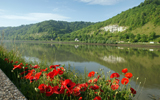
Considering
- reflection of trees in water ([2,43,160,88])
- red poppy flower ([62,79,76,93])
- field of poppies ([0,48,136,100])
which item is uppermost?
red poppy flower ([62,79,76,93])

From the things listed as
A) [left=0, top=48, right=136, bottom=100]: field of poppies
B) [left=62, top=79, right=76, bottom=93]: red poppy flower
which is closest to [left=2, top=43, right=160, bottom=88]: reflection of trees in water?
Answer: [left=0, top=48, right=136, bottom=100]: field of poppies

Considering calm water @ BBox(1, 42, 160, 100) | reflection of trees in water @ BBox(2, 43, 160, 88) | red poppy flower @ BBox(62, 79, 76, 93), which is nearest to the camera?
red poppy flower @ BBox(62, 79, 76, 93)

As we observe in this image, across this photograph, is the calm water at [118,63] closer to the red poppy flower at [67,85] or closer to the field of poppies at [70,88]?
the field of poppies at [70,88]

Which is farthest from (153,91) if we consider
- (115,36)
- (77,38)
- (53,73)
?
(77,38)

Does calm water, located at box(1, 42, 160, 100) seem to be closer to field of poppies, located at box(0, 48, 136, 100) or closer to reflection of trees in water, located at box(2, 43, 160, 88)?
reflection of trees in water, located at box(2, 43, 160, 88)

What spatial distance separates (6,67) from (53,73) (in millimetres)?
3092

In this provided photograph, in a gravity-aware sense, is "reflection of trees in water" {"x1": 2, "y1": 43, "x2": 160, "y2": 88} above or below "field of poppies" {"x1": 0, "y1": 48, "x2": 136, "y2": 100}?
below

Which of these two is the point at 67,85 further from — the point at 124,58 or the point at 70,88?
the point at 124,58

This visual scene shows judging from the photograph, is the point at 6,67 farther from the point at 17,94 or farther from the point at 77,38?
the point at 77,38

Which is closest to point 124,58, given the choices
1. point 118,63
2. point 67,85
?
point 118,63

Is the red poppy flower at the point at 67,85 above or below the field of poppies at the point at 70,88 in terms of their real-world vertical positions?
above

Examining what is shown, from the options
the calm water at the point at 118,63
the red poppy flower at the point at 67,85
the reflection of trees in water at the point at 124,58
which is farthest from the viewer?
the reflection of trees in water at the point at 124,58

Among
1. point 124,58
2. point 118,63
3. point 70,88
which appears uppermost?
point 70,88

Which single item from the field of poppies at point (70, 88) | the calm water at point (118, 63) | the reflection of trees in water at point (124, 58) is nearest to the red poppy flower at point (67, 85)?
the field of poppies at point (70, 88)
